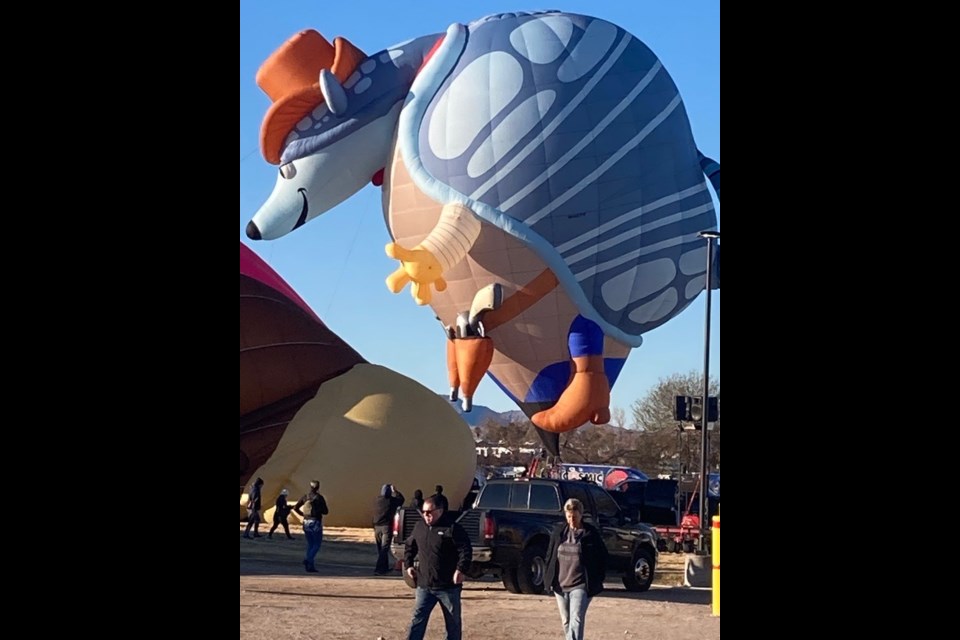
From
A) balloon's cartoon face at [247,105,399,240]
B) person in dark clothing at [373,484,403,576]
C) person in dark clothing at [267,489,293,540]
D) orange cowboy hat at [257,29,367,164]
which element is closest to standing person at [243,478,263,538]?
person in dark clothing at [267,489,293,540]

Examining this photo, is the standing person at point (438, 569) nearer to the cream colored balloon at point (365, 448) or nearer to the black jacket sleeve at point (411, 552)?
the black jacket sleeve at point (411, 552)

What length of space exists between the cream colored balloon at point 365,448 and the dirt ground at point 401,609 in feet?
14.6

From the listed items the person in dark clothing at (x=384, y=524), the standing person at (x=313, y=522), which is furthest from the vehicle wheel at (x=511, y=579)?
the standing person at (x=313, y=522)

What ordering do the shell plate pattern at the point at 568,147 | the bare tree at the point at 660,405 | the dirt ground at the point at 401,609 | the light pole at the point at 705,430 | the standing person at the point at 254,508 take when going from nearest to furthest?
1. the dirt ground at the point at 401,609
2. the light pole at the point at 705,430
3. the standing person at the point at 254,508
4. the shell plate pattern at the point at 568,147
5. the bare tree at the point at 660,405

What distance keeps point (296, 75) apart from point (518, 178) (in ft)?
13.3

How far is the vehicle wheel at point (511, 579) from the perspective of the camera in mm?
14289

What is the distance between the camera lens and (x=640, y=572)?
15.3 m

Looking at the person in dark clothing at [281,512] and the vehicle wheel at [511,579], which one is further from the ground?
the person in dark clothing at [281,512]

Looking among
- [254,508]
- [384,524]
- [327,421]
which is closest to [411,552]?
[384,524]
